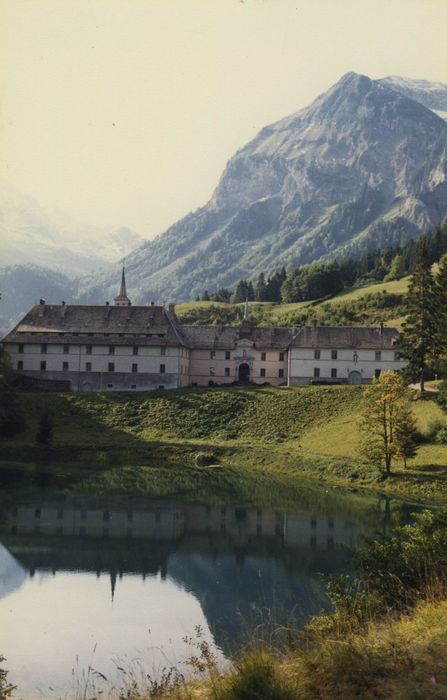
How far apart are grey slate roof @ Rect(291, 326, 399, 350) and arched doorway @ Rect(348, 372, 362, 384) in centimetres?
327

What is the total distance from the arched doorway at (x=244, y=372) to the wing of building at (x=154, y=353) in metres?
0.13

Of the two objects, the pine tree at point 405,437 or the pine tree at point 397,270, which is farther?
the pine tree at point 397,270

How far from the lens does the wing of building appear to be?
85000 millimetres

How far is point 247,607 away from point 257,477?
3112 cm

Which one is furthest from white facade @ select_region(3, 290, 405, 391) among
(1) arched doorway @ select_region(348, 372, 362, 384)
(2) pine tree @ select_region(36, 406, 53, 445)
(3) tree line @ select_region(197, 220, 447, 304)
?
(3) tree line @ select_region(197, 220, 447, 304)

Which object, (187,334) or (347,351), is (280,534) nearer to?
(347,351)

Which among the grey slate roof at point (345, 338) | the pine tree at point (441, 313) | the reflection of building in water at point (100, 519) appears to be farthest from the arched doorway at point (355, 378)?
the reflection of building in water at point (100, 519)

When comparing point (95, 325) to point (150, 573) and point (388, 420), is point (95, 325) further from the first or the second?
point (150, 573)

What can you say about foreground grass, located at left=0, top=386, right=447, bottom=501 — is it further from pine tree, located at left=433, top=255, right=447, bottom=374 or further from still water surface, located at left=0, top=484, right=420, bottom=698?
still water surface, located at left=0, top=484, right=420, bottom=698

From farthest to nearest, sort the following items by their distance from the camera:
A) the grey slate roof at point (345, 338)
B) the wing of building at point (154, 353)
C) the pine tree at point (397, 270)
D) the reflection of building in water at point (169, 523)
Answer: the pine tree at point (397, 270) → the grey slate roof at point (345, 338) → the wing of building at point (154, 353) → the reflection of building in water at point (169, 523)

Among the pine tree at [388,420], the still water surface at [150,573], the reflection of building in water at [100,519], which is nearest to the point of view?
the still water surface at [150,573]

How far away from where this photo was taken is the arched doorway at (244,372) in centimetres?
9012

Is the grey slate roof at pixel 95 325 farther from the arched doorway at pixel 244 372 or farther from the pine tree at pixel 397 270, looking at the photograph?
the pine tree at pixel 397 270

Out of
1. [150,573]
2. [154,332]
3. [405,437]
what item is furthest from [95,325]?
[150,573]
